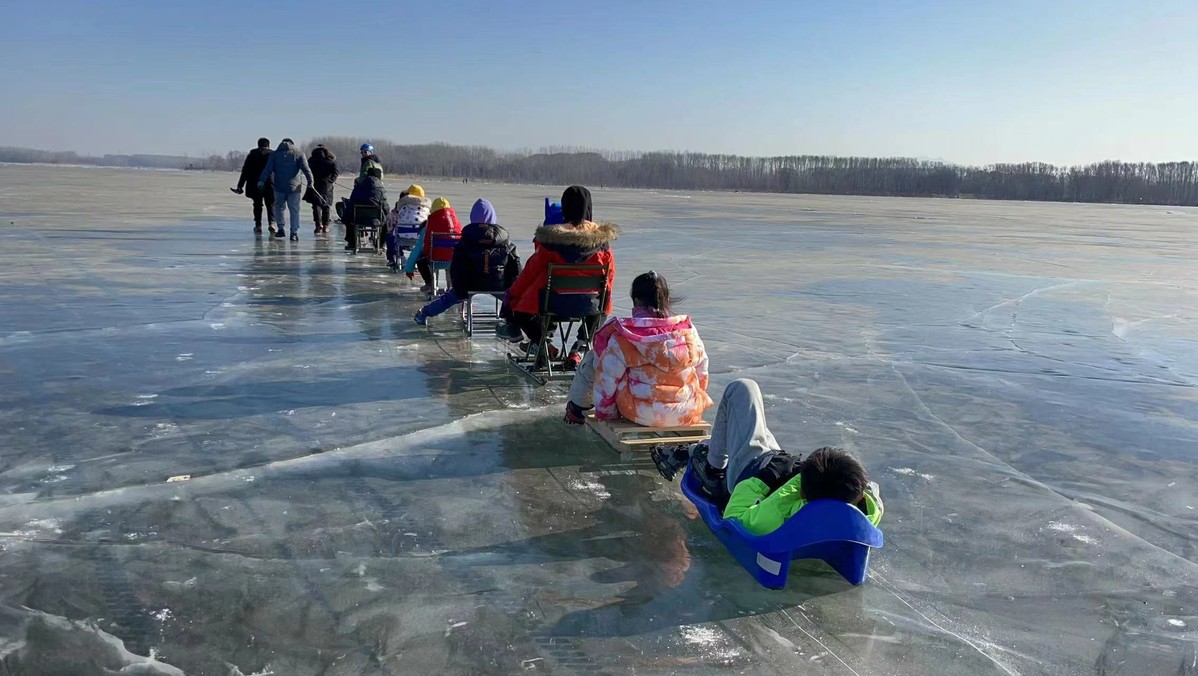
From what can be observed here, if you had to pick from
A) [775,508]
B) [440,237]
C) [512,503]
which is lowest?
[512,503]

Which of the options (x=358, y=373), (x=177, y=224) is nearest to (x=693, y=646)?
(x=358, y=373)

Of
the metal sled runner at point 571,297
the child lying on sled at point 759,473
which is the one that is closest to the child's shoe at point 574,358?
the metal sled runner at point 571,297

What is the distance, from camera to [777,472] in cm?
405

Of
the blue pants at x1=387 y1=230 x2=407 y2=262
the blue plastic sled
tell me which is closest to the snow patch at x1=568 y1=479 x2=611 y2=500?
the blue plastic sled

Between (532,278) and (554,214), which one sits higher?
(554,214)

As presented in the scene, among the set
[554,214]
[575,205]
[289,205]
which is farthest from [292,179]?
[575,205]

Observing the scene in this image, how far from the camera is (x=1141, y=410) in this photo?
7.25 meters

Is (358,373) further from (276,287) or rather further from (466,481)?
(276,287)

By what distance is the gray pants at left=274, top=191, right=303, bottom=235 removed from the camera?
56.8ft

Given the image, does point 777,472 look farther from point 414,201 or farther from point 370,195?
point 370,195

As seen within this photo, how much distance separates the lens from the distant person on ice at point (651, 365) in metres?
5.21

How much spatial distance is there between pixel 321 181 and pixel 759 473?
16470 mm

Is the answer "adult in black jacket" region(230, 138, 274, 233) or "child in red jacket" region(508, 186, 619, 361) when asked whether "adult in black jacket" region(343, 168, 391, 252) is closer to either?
"adult in black jacket" region(230, 138, 274, 233)

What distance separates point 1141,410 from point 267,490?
21.1ft
